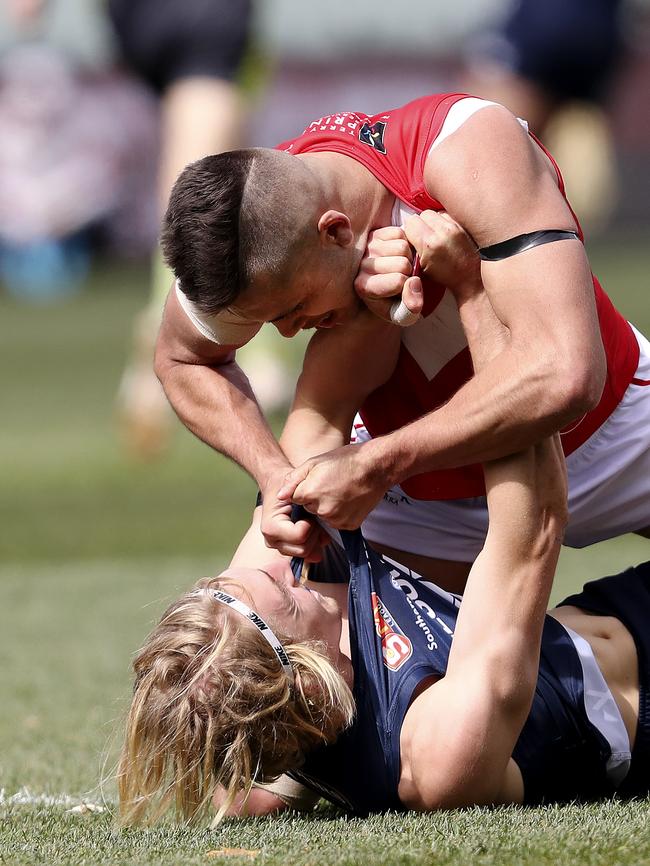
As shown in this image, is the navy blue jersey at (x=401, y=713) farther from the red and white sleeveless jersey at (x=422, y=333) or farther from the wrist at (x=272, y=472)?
the red and white sleeveless jersey at (x=422, y=333)

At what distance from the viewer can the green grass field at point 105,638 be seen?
254cm

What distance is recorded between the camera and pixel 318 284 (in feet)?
10.3

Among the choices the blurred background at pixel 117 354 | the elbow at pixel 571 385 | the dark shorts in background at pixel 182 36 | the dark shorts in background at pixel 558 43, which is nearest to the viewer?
the elbow at pixel 571 385

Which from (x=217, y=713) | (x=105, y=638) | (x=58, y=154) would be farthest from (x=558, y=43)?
(x=58, y=154)

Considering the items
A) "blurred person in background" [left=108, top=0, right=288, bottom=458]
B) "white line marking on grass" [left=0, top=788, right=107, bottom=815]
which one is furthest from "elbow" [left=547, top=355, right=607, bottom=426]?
"blurred person in background" [left=108, top=0, right=288, bottom=458]

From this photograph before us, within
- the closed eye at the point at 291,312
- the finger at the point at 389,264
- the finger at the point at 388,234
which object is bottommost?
the closed eye at the point at 291,312

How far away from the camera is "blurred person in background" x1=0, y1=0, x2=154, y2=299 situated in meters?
23.0

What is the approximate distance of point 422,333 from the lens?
343cm

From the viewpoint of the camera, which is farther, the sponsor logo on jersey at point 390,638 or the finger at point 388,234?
the finger at point 388,234

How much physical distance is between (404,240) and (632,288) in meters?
15.5

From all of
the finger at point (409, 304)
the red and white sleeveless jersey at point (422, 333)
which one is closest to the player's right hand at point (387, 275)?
the finger at point (409, 304)

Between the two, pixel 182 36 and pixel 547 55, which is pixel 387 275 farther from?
pixel 547 55

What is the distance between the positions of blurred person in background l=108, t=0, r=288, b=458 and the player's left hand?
480cm

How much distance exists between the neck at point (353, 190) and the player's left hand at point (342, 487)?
0.51m
